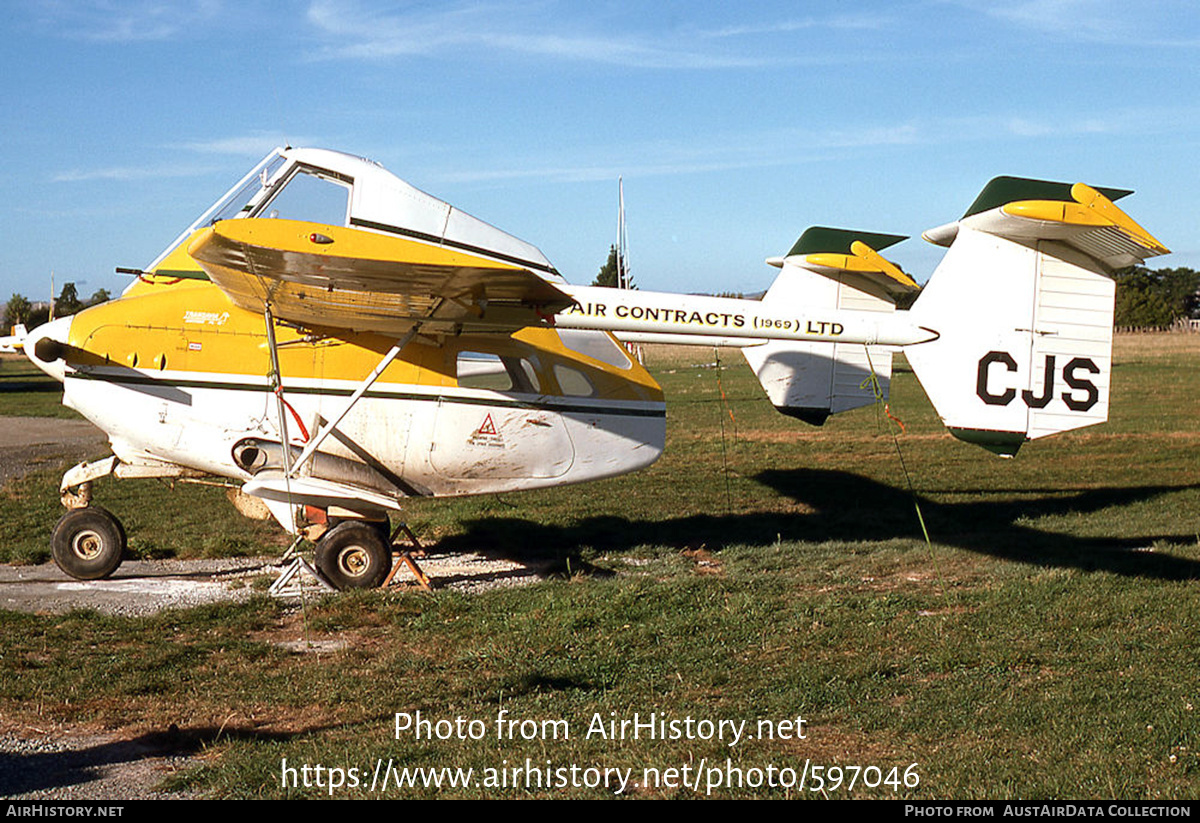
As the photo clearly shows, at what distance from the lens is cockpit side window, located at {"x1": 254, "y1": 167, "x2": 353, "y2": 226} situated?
8492mm

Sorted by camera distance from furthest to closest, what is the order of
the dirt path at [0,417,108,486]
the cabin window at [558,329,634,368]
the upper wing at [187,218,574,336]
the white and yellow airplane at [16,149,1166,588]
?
the dirt path at [0,417,108,486], the cabin window at [558,329,634,368], the white and yellow airplane at [16,149,1166,588], the upper wing at [187,218,574,336]

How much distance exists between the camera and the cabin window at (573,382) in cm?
980

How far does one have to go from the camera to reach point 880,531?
12242mm

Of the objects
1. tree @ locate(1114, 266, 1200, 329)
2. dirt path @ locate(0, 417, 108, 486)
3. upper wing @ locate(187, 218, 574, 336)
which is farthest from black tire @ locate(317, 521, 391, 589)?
tree @ locate(1114, 266, 1200, 329)

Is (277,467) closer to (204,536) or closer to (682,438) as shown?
(204,536)

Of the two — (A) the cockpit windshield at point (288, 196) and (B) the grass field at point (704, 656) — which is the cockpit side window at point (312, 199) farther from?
(B) the grass field at point (704, 656)

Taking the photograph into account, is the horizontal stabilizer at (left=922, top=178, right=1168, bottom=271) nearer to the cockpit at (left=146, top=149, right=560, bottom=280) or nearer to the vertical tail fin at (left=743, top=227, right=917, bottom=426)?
the vertical tail fin at (left=743, top=227, right=917, bottom=426)

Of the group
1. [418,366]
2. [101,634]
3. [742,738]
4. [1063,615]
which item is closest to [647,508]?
[418,366]

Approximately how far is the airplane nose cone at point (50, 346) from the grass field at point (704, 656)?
226 cm

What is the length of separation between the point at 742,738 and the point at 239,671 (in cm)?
330

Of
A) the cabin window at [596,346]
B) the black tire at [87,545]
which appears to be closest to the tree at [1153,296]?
the cabin window at [596,346]

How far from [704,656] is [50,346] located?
6088 millimetres

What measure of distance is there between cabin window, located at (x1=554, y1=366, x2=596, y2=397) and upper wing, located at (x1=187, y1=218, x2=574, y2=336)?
1.36 meters
